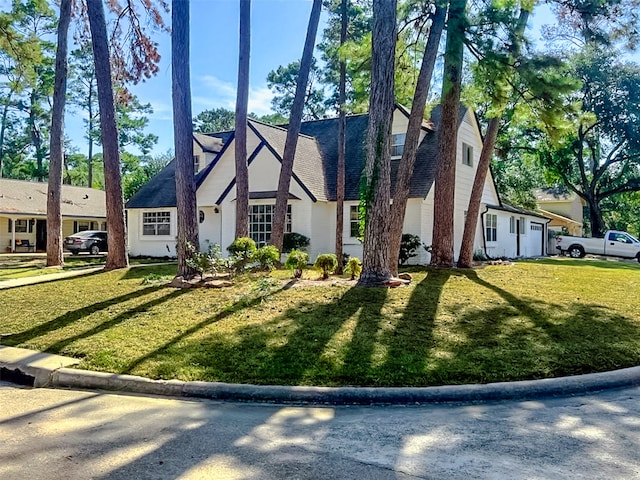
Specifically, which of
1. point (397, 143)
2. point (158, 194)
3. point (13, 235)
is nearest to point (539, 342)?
point (397, 143)

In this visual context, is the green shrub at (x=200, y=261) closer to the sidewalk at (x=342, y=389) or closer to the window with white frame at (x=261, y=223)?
the sidewalk at (x=342, y=389)

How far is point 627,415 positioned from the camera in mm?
4609

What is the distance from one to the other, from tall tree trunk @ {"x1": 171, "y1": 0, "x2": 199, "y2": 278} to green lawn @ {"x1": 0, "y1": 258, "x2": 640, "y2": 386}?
1.32 m

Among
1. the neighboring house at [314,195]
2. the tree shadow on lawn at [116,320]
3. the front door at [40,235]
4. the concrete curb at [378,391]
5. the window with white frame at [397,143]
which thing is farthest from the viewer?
the front door at [40,235]

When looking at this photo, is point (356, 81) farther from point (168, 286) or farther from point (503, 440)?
point (503, 440)

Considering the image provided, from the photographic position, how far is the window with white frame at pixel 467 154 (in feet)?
71.3

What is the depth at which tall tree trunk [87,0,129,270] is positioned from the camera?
46.6ft

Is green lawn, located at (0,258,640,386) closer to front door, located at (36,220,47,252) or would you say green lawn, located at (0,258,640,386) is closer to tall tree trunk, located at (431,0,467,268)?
tall tree trunk, located at (431,0,467,268)

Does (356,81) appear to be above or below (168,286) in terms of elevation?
above

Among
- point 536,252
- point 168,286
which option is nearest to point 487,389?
point 168,286

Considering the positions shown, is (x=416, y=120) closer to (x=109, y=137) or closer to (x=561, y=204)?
A: (x=109, y=137)

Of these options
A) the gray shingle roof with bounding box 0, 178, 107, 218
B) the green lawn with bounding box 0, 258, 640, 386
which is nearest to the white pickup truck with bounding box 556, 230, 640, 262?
the green lawn with bounding box 0, 258, 640, 386

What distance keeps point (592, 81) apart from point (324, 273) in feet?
89.8

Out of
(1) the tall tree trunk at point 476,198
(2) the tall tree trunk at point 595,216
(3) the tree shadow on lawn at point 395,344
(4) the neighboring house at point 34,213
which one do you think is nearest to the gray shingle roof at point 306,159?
(1) the tall tree trunk at point 476,198
